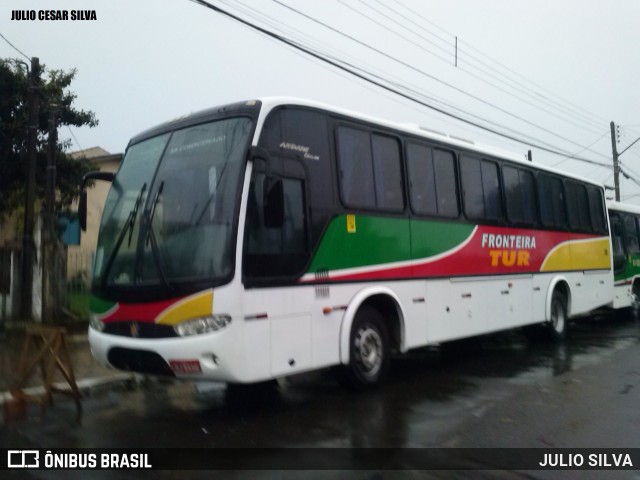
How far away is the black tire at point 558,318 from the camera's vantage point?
39.4ft

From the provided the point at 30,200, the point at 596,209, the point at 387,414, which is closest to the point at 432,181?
the point at 387,414

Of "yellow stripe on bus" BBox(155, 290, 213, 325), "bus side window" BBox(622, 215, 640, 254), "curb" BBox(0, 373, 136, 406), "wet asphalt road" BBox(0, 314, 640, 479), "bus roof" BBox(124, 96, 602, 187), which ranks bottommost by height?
"wet asphalt road" BBox(0, 314, 640, 479)

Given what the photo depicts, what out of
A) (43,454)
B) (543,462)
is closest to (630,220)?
(543,462)

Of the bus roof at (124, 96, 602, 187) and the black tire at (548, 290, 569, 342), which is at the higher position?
the bus roof at (124, 96, 602, 187)

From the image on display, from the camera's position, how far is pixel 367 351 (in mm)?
7504

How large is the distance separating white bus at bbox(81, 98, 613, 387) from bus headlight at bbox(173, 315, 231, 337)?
11mm

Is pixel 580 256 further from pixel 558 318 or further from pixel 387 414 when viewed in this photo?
pixel 387 414

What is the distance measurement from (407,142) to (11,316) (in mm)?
9231

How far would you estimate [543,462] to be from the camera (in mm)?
5105

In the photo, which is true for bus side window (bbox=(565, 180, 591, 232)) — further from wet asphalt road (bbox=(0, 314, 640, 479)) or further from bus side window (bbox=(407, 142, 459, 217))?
bus side window (bbox=(407, 142, 459, 217))

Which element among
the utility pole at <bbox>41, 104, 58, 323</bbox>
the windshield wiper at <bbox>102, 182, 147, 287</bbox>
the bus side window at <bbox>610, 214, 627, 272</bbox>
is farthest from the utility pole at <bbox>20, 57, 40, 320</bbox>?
the bus side window at <bbox>610, 214, 627, 272</bbox>

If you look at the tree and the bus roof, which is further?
the tree

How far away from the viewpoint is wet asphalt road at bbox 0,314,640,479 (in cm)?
565

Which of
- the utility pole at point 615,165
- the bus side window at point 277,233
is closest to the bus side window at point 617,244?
the bus side window at point 277,233
